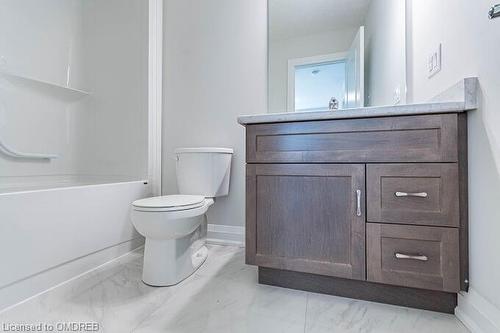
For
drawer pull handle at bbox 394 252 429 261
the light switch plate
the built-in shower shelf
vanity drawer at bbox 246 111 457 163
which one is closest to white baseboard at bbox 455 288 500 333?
drawer pull handle at bbox 394 252 429 261

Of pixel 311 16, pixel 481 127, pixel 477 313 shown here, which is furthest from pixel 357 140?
pixel 311 16

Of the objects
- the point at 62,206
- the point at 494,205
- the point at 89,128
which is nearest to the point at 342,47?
the point at 494,205

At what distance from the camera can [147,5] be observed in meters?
2.02

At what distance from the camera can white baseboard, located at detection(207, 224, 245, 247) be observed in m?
1.94

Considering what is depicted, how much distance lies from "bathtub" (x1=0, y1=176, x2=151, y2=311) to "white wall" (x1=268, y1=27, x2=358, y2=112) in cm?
121

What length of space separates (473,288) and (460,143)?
531 millimetres

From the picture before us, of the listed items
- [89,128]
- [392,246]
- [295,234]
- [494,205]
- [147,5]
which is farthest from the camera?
[89,128]

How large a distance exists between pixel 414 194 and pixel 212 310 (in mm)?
943

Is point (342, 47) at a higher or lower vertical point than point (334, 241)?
higher

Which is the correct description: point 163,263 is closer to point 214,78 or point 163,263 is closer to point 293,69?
point 214,78

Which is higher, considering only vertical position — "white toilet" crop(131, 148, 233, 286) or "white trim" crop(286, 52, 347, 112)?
"white trim" crop(286, 52, 347, 112)

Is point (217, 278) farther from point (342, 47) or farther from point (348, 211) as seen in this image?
point (342, 47)

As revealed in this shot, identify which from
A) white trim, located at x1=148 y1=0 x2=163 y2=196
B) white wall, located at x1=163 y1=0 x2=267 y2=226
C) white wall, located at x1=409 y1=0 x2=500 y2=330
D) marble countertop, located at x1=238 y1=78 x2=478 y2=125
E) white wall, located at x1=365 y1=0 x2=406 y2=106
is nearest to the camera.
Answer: white wall, located at x1=409 y1=0 x2=500 y2=330

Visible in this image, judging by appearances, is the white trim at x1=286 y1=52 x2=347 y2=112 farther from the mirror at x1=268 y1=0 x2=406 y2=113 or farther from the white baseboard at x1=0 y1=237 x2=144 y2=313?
the white baseboard at x1=0 y1=237 x2=144 y2=313
